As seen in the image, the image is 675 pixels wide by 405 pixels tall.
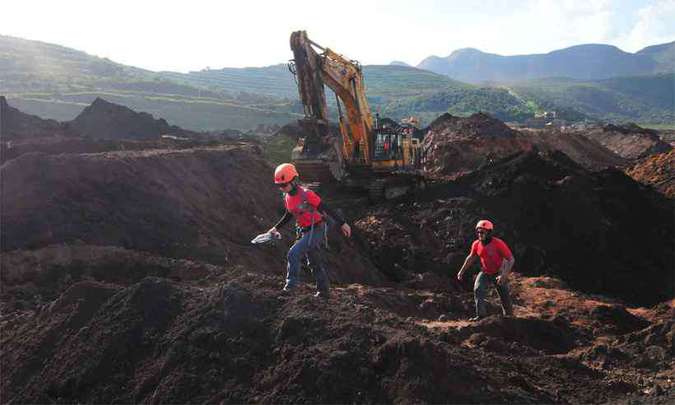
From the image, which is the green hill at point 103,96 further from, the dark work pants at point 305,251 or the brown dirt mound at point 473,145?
the dark work pants at point 305,251

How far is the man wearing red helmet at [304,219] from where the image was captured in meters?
6.56

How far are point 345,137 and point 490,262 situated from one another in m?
10.9

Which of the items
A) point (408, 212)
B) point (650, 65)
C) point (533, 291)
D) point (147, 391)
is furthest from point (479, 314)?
point (650, 65)

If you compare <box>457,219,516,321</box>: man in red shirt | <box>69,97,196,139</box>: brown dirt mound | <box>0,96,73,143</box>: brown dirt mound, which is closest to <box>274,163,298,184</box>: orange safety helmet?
<box>457,219,516,321</box>: man in red shirt

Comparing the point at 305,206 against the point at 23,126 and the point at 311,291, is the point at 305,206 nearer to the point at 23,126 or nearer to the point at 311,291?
the point at 311,291

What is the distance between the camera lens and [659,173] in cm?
2392

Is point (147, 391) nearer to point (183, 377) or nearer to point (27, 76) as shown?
point (183, 377)

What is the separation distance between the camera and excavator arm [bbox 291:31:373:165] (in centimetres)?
1680

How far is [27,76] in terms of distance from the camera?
198 feet

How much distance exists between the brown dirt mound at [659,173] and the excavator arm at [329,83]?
11783mm

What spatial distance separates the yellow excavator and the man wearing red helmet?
1058 cm

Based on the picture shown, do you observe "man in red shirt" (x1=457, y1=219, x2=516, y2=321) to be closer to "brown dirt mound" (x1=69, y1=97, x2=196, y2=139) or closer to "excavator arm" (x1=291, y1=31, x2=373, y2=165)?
"excavator arm" (x1=291, y1=31, x2=373, y2=165)

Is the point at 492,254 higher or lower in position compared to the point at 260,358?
lower

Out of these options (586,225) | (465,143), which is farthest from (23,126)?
(586,225)
